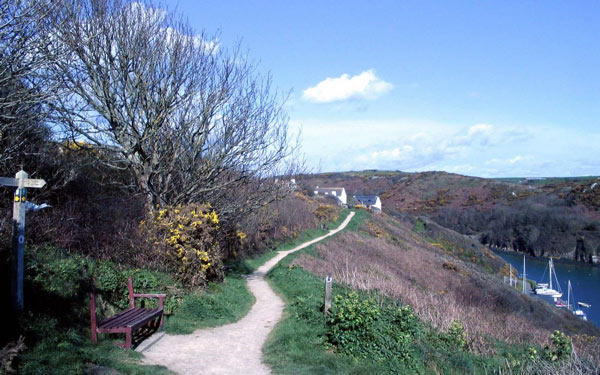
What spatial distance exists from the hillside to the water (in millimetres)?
4001

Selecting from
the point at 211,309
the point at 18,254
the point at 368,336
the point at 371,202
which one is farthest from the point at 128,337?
the point at 371,202

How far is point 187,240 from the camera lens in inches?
439

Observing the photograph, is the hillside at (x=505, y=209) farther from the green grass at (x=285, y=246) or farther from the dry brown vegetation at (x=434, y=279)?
the dry brown vegetation at (x=434, y=279)

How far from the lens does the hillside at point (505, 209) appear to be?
7200cm

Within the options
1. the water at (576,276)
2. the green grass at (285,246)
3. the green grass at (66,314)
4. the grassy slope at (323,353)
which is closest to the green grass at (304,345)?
the grassy slope at (323,353)

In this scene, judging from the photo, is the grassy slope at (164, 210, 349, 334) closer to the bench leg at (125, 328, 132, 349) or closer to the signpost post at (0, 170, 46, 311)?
the bench leg at (125, 328, 132, 349)

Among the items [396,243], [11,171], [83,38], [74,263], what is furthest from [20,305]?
[396,243]

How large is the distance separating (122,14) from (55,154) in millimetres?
3865

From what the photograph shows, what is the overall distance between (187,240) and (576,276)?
187 ft

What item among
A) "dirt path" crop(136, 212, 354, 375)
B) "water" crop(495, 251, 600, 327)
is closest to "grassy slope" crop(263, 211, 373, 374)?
"dirt path" crop(136, 212, 354, 375)

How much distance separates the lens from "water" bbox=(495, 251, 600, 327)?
41650 millimetres

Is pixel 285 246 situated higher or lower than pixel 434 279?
higher

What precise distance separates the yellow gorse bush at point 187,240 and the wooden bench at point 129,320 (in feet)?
7.39

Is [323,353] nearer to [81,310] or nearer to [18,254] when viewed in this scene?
[81,310]
